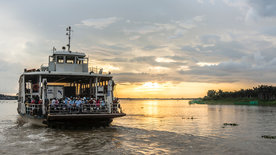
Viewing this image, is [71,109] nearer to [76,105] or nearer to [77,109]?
[77,109]

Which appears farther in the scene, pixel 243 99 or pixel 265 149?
pixel 243 99

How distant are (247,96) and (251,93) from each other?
4.97 metres

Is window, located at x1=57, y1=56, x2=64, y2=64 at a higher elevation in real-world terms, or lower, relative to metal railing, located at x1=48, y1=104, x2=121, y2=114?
higher

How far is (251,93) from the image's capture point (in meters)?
128

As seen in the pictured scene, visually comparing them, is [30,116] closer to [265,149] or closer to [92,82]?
[92,82]

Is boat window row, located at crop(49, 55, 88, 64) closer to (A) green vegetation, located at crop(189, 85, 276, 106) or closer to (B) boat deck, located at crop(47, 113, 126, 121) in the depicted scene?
(B) boat deck, located at crop(47, 113, 126, 121)

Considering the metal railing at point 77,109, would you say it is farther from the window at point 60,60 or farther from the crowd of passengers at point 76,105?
the window at point 60,60

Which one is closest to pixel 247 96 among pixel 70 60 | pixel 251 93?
pixel 251 93

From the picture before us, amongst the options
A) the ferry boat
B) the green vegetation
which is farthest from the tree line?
the ferry boat

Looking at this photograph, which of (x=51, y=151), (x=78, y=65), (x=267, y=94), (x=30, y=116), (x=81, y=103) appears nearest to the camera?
(x=51, y=151)

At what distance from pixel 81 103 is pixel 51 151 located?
6246mm

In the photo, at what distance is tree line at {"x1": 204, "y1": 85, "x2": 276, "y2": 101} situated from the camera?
114875 millimetres

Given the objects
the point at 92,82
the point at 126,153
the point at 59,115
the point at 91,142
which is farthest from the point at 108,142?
the point at 92,82

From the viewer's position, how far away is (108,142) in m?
14.3
